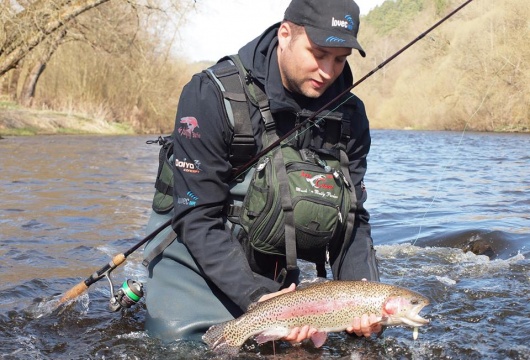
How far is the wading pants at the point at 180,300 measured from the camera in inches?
142

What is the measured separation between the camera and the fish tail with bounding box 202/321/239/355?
327cm

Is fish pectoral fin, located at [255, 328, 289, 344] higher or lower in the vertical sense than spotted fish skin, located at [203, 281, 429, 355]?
lower

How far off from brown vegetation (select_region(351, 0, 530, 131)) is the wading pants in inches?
284

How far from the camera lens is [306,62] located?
3408mm

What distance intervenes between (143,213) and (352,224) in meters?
5.13

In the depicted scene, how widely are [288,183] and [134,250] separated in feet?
3.60

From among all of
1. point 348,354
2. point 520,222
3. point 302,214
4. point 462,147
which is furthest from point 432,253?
point 462,147

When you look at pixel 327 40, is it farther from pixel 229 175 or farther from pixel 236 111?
pixel 229 175

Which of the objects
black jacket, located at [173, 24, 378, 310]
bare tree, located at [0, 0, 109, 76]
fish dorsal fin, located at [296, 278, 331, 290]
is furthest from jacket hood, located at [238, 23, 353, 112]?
bare tree, located at [0, 0, 109, 76]

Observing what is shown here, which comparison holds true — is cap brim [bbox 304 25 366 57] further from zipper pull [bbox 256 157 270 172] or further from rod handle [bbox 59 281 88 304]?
rod handle [bbox 59 281 88 304]

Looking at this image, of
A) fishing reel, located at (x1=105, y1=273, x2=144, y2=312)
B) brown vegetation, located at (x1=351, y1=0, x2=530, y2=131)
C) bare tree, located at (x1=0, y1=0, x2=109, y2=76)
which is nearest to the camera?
fishing reel, located at (x1=105, y1=273, x2=144, y2=312)

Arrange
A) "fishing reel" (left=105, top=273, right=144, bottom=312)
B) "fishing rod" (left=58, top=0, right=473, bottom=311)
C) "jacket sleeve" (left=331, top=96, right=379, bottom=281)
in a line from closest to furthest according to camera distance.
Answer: "fishing rod" (left=58, top=0, right=473, bottom=311)
"jacket sleeve" (left=331, top=96, right=379, bottom=281)
"fishing reel" (left=105, top=273, right=144, bottom=312)

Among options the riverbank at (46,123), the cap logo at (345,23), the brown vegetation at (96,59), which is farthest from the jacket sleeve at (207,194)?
the riverbank at (46,123)

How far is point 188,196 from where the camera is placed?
346 cm
